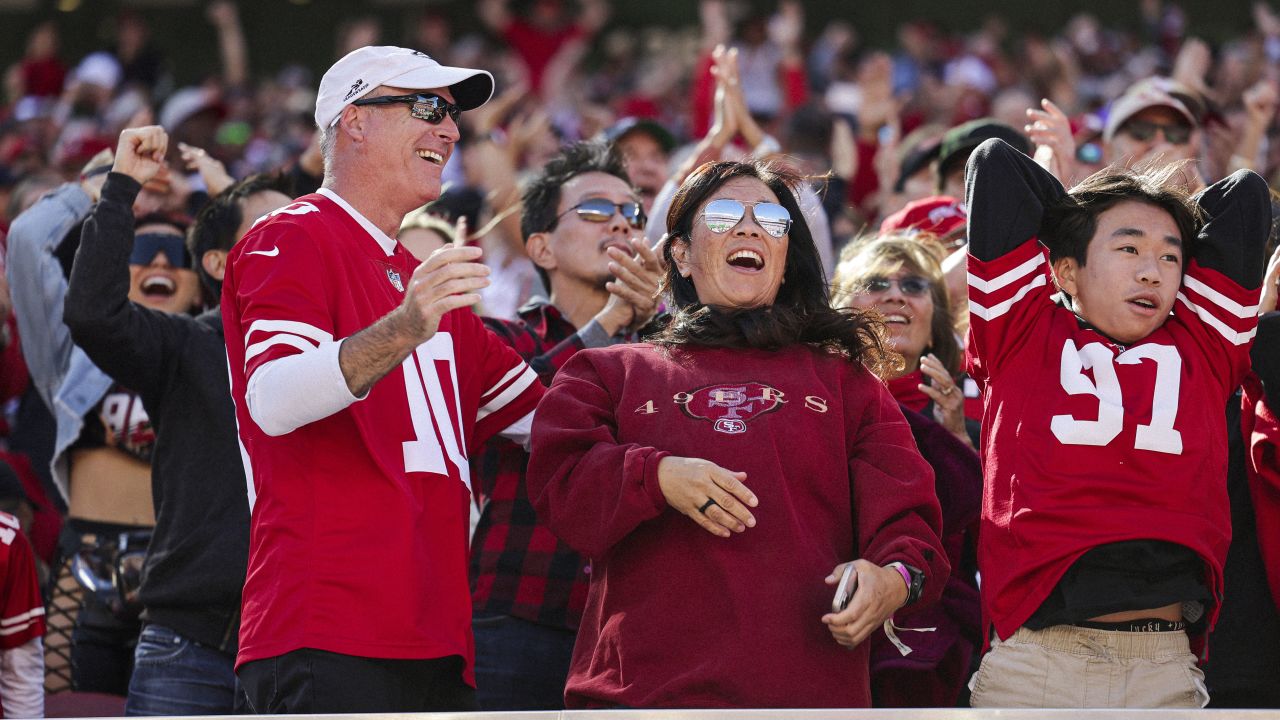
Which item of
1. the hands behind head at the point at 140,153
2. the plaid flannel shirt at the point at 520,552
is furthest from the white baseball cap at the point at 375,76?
the plaid flannel shirt at the point at 520,552

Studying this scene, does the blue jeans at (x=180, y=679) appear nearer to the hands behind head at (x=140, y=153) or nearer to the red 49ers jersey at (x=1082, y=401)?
the hands behind head at (x=140, y=153)

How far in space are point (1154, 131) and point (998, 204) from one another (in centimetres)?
255

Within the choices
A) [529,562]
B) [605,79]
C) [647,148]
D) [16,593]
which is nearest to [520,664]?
[529,562]

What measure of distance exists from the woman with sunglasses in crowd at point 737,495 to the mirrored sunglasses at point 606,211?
1.14 meters

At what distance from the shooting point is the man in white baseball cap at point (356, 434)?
319 centimetres

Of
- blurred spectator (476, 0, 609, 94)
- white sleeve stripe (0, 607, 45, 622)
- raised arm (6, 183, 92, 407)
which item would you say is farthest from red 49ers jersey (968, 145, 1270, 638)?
blurred spectator (476, 0, 609, 94)

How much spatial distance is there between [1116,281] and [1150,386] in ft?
0.92

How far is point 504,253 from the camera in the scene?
6.93 m

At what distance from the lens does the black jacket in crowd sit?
415cm

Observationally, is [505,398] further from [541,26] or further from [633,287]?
[541,26]

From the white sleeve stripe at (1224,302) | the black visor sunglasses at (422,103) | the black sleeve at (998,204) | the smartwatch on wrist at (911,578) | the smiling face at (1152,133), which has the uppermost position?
the black visor sunglasses at (422,103)

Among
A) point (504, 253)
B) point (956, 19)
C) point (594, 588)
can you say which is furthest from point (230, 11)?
point (594, 588)

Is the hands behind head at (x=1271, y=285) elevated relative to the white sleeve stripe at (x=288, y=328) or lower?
lower

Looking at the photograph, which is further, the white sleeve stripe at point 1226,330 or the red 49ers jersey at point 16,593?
the red 49ers jersey at point 16,593
